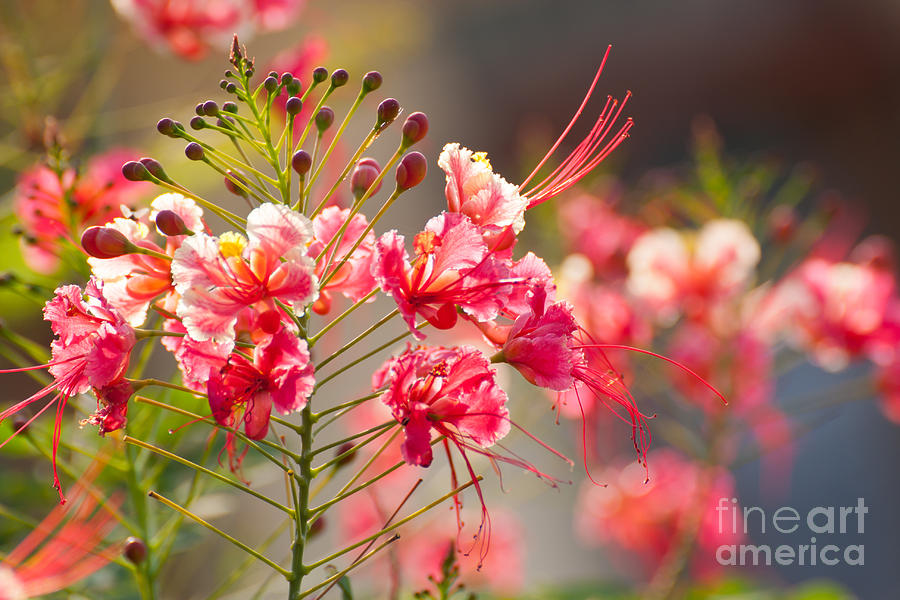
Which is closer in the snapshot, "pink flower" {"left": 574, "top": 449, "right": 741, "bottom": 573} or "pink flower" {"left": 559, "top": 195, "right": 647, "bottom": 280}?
"pink flower" {"left": 559, "top": 195, "right": 647, "bottom": 280}

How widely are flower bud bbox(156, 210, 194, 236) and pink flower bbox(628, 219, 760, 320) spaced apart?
0.89m

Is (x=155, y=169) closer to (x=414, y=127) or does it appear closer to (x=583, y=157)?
(x=414, y=127)

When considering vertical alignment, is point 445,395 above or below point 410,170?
below

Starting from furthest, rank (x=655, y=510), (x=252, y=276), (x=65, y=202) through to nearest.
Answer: (x=655, y=510) < (x=65, y=202) < (x=252, y=276)

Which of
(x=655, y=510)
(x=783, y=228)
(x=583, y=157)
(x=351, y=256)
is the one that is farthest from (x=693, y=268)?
(x=351, y=256)

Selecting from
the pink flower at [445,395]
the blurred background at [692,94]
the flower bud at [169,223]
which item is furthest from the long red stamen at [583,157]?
the blurred background at [692,94]

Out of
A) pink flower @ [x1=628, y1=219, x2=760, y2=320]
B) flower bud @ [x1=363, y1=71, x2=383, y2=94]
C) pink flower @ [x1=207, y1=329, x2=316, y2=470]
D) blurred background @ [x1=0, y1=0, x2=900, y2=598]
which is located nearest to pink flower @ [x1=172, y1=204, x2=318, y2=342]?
pink flower @ [x1=207, y1=329, x2=316, y2=470]

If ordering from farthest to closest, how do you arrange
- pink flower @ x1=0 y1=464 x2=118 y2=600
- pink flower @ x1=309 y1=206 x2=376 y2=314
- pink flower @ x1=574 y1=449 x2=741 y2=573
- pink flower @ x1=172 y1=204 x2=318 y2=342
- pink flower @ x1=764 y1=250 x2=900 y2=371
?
pink flower @ x1=574 y1=449 x2=741 y2=573
pink flower @ x1=764 y1=250 x2=900 y2=371
pink flower @ x1=0 y1=464 x2=118 y2=600
pink flower @ x1=309 y1=206 x2=376 y2=314
pink flower @ x1=172 y1=204 x2=318 y2=342

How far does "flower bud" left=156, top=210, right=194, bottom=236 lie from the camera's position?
20.5 inches

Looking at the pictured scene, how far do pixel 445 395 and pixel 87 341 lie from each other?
0.24 metres

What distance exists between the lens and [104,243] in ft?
1.70

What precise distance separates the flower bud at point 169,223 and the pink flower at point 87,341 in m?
0.06

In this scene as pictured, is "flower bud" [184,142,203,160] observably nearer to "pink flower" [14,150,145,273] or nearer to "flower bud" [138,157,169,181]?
"flower bud" [138,157,169,181]

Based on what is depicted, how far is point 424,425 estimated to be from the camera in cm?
52
